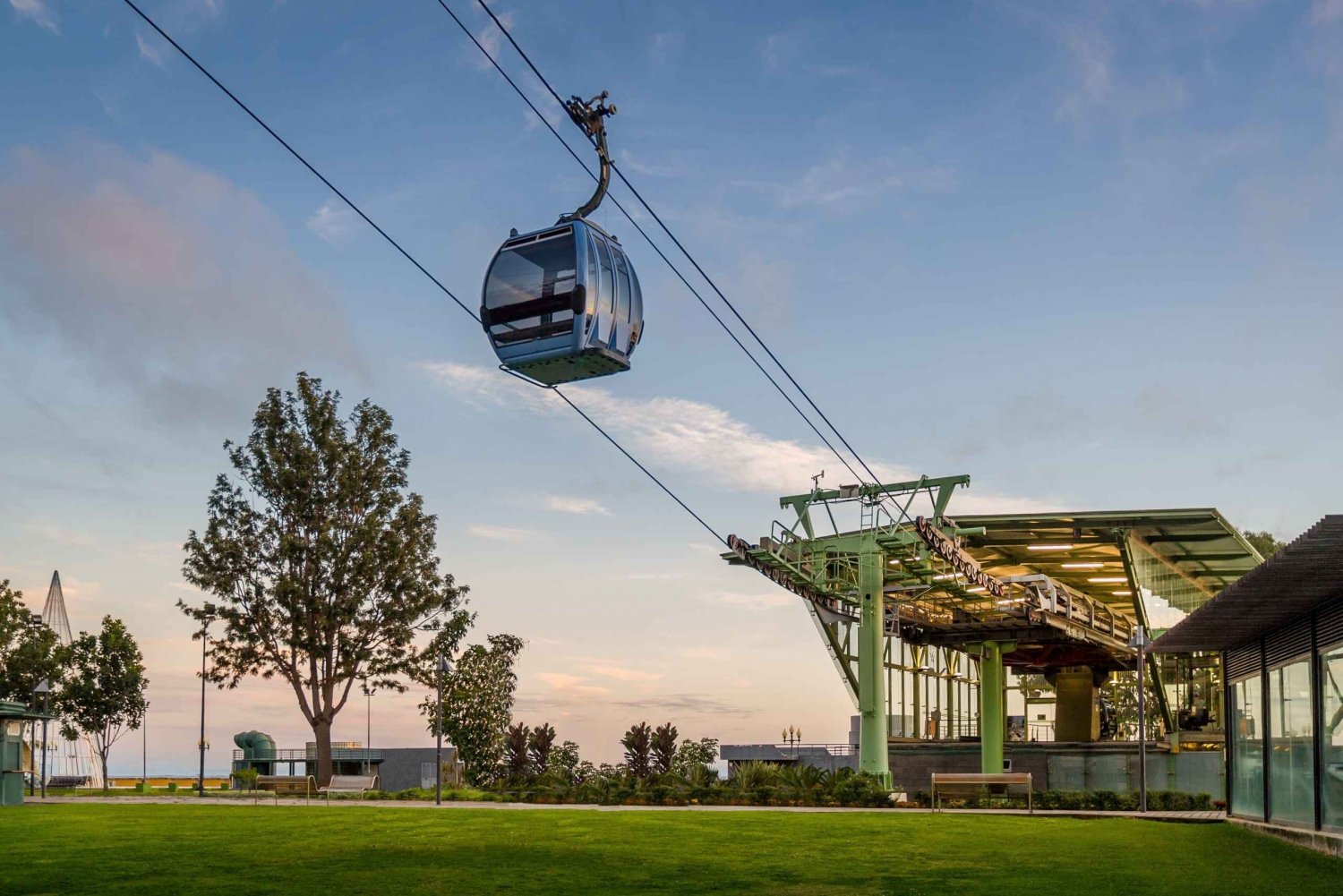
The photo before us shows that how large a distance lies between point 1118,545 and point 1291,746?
83.3 feet

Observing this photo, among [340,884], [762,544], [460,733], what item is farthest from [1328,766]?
[460,733]

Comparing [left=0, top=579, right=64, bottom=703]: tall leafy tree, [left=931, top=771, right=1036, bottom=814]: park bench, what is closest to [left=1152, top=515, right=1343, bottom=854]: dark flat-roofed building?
[left=931, top=771, right=1036, bottom=814]: park bench

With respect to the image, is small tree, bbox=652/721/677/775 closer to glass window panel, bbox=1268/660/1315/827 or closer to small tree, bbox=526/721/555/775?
small tree, bbox=526/721/555/775

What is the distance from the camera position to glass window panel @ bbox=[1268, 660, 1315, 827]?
65.0 feet

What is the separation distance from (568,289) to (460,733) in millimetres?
48930

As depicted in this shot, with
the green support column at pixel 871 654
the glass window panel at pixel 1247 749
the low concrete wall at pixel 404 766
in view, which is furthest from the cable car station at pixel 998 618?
the low concrete wall at pixel 404 766

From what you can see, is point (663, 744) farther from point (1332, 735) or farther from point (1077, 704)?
point (1332, 735)

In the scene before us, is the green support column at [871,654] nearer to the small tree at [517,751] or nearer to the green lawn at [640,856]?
the green lawn at [640,856]

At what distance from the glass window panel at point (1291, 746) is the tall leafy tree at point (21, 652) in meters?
57.5

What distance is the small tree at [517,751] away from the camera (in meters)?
63.9

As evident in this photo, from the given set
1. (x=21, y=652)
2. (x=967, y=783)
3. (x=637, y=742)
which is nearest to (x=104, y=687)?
(x=21, y=652)

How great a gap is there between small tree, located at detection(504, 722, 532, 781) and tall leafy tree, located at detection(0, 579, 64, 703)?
21904 millimetres

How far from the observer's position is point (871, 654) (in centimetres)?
4091

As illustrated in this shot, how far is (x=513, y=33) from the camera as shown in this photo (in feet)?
51.0
